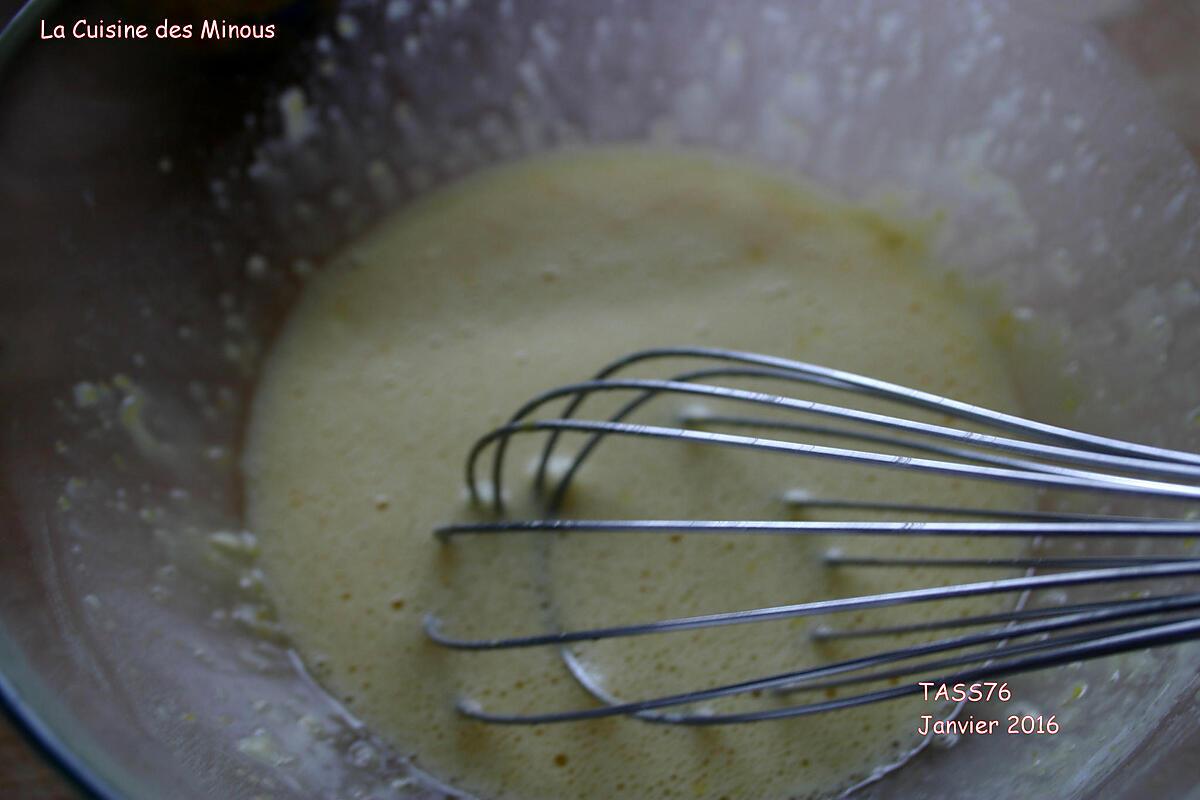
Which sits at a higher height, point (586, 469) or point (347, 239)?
point (347, 239)

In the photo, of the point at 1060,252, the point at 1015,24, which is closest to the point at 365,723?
the point at 1060,252

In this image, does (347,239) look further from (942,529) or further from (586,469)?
(942,529)

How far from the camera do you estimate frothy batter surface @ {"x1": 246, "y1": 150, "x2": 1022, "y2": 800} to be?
2.42 feet

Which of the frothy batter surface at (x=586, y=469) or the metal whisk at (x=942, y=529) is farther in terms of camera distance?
the frothy batter surface at (x=586, y=469)

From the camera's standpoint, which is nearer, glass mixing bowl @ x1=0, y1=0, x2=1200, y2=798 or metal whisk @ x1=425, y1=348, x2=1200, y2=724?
metal whisk @ x1=425, y1=348, x2=1200, y2=724

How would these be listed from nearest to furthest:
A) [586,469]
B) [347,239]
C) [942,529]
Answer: [942,529] → [586,469] → [347,239]

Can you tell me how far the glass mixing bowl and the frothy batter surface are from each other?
3 cm

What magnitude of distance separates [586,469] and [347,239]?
1.10ft

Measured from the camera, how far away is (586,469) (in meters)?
0.84

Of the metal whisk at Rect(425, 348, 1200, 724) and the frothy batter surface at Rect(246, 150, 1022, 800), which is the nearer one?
the metal whisk at Rect(425, 348, 1200, 724)

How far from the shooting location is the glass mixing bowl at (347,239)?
658 mm

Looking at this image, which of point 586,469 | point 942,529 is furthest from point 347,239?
point 942,529

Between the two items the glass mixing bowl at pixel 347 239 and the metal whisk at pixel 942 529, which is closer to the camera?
the metal whisk at pixel 942 529

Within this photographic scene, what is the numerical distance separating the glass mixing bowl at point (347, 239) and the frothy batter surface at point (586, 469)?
0.03 meters
